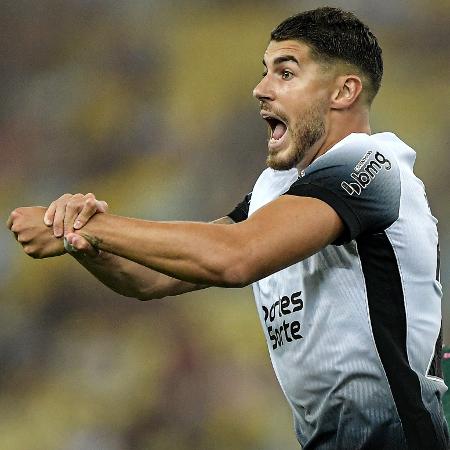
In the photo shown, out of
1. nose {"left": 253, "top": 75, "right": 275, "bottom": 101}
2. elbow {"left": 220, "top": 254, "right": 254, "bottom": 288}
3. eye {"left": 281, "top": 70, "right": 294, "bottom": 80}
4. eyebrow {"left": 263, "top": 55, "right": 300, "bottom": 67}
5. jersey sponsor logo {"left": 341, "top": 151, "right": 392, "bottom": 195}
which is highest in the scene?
eyebrow {"left": 263, "top": 55, "right": 300, "bottom": 67}

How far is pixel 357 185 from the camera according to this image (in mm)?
2121

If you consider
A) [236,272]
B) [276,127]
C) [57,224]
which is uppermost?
[276,127]

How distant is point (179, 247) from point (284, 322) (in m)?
0.47

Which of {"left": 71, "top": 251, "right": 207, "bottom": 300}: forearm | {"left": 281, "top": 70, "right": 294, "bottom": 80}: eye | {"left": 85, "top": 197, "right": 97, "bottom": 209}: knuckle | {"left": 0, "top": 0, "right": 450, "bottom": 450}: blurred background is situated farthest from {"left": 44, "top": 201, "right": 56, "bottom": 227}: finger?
{"left": 0, "top": 0, "right": 450, "bottom": 450}: blurred background

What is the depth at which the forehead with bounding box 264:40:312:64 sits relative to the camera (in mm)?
2480

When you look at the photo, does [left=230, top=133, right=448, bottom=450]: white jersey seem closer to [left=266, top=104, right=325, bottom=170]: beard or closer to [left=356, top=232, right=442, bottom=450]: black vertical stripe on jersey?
[left=356, top=232, right=442, bottom=450]: black vertical stripe on jersey

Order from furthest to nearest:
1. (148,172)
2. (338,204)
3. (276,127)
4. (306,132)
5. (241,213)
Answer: (148,172)
(241,213)
(276,127)
(306,132)
(338,204)

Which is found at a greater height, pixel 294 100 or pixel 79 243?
pixel 294 100

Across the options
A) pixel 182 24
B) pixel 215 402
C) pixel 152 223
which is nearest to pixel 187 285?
pixel 152 223

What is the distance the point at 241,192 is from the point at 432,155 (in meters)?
1.05

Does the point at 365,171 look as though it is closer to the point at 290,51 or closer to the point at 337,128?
the point at 337,128

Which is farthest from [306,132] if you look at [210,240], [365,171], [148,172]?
[148,172]

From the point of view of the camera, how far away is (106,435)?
16.3ft

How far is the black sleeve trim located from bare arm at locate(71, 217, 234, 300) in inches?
18.1
